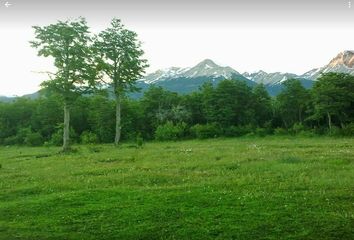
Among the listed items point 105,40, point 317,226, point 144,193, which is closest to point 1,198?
point 144,193

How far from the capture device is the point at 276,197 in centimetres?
1509

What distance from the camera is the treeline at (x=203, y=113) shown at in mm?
79750

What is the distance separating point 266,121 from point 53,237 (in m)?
87.4

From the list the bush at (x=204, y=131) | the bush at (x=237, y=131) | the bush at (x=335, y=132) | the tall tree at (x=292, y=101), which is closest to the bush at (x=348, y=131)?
the bush at (x=335, y=132)

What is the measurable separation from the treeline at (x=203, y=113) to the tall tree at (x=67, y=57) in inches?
1300

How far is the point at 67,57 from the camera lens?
42906mm

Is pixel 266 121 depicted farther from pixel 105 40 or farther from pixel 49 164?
pixel 49 164

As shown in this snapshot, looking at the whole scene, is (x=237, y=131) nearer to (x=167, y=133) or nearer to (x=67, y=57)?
(x=167, y=133)

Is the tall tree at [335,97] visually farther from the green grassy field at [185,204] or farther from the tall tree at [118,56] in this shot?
the green grassy field at [185,204]

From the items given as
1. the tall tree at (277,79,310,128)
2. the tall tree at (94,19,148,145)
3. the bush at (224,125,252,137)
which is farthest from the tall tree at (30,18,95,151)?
the tall tree at (277,79,310,128)

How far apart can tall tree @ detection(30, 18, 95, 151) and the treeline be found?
3302 centimetres

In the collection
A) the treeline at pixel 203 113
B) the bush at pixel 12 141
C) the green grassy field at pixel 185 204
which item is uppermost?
the treeline at pixel 203 113

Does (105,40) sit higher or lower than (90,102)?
higher

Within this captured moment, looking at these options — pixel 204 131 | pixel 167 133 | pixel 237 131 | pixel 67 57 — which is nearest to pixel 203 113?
pixel 237 131
